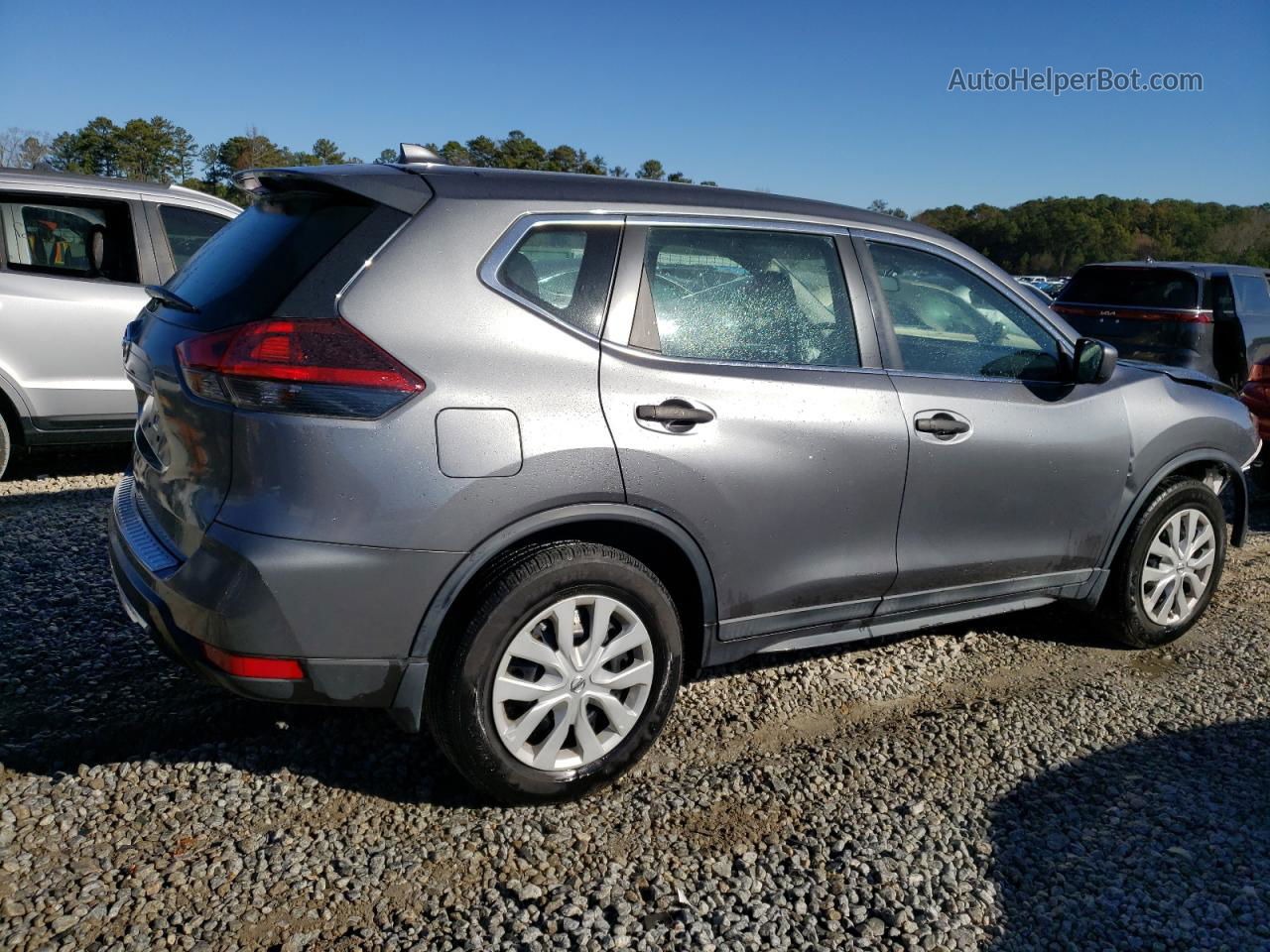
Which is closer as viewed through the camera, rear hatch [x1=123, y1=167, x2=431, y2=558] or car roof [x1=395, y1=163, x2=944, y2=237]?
rear hatch [x1=123, y1=167, x2=431, y2=558]

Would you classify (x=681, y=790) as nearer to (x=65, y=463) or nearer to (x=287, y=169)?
(x=287, y=169)

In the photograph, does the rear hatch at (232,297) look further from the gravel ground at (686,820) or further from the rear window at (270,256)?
the gravel ground at (686,820)

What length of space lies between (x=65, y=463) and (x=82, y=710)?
14.0ft

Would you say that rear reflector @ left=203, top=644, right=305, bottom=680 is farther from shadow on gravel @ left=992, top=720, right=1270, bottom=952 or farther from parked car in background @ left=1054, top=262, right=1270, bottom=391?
parked car in background @ left=1054, top=262, right=1270, bottom=391

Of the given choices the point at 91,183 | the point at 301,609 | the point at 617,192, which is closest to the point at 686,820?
the point at 301,609

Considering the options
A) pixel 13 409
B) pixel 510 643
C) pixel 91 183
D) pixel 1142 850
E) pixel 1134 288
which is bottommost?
pixel 1142 850

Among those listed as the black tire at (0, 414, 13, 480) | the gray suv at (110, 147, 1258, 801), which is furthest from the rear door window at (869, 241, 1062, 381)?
the black tire at (0, 414, 13, 480)

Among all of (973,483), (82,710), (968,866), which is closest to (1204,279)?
(973,483)

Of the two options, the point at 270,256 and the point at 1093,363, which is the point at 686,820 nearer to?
the point at 270,256

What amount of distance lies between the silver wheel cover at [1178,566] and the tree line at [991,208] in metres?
3.35

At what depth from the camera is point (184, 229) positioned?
6.62 meters

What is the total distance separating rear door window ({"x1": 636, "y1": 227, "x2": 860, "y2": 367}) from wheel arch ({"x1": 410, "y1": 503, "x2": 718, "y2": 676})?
1.77ft

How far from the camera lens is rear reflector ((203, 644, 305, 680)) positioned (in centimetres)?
261

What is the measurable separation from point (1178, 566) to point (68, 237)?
644 centimetres
